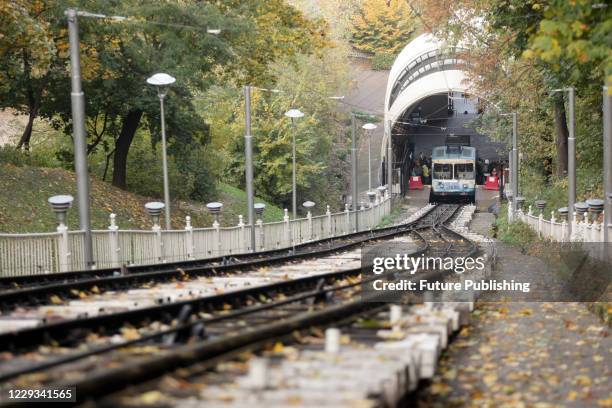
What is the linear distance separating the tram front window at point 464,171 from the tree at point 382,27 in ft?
184

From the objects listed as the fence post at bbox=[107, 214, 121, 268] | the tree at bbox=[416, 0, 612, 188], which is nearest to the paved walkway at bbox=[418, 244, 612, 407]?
the tree at bbox=[416, 0, 612, 188]

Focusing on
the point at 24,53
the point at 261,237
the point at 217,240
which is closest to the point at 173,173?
the point at 24,53

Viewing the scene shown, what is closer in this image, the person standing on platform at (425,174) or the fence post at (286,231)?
the fence post at (286,231)

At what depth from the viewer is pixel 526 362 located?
1201 centimetres

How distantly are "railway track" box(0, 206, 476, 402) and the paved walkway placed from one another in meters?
1.39

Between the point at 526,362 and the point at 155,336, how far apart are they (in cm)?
454

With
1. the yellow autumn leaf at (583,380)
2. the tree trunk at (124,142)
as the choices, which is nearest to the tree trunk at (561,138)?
the tree trunk at (124,142)

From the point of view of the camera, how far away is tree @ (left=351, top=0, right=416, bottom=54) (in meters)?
136

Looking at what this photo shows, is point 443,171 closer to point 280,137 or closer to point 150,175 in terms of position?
point 280,137

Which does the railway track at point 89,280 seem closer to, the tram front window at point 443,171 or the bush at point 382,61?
the tram front window at point 443,171

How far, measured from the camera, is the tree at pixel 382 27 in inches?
5364

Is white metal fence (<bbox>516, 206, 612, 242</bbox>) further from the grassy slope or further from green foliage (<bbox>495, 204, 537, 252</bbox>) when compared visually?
the grassy slope

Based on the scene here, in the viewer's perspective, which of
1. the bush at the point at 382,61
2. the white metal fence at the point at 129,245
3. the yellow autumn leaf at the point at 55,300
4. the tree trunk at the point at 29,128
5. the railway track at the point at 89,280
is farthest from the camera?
the bush at the point at 382,61

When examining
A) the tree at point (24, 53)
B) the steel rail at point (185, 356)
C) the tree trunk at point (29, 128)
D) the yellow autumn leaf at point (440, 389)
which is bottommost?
the yellow autumn leaf at point (440, 389)
